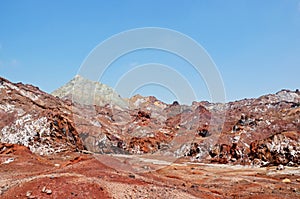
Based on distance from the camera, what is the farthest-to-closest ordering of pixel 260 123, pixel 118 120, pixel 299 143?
pixel 118 120 < pixel 260 123 < pixel 299 143

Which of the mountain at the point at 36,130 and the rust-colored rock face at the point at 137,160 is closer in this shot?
the rust-colored rock face at the point at 137,160

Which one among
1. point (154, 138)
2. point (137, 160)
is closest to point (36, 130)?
point (137, 160)

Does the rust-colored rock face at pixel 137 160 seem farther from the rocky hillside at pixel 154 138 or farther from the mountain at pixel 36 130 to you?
the rocky hillside at pixel 154 138

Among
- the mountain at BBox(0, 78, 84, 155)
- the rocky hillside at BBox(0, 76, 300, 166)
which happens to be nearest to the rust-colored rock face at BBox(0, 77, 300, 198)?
the mountain at BBox(0, 78, 84, 155)

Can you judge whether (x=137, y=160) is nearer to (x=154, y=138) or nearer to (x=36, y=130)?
(x=36, y=130)

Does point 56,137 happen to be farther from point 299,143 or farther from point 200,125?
point 200,125

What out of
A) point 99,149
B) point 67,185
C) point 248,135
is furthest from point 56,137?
point 67,185

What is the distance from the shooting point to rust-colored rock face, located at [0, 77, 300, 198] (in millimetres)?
21422

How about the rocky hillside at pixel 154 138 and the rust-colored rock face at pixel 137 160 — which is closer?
the rust-colored rock face at pixel 137 160

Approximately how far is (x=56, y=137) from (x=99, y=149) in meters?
34.1

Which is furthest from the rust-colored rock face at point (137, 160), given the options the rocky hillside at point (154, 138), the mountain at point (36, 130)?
the rocky hillside at point (154, 138)

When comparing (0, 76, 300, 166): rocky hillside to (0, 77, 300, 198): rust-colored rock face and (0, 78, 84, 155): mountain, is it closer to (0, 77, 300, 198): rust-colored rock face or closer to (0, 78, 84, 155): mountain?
(0, 78, 84, 155): mountain

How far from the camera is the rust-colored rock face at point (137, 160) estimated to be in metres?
21.4

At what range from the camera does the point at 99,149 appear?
104 metres
